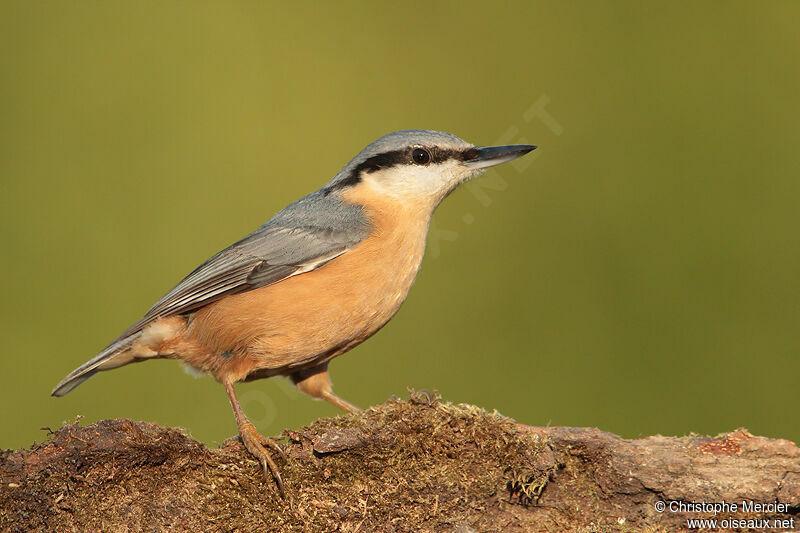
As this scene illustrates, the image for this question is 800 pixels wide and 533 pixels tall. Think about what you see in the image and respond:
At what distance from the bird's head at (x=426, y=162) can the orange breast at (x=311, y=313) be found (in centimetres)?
29

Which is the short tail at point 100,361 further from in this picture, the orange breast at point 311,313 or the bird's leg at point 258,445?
the bird's leg at point 258,445

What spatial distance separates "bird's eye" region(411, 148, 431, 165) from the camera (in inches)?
151

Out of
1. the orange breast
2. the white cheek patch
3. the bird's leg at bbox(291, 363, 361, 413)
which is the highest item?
the white cheek patch

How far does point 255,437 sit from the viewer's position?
9.35 feet

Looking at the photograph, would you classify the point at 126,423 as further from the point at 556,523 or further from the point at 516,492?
the point at 556,523

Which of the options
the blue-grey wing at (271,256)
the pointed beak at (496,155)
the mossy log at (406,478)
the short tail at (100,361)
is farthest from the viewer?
the pointed beak at (496,155)

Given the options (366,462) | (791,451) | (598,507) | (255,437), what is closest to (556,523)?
(598,507)

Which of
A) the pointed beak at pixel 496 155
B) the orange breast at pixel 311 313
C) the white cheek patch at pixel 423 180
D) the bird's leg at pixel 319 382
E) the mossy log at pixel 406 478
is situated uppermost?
the pointed beak at pixel 496 155

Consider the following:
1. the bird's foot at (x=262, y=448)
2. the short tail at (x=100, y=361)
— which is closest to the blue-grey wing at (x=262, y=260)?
the short tail at (x=100, y=361)

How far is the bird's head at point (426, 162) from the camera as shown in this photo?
149 inches

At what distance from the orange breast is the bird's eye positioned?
0.43 m

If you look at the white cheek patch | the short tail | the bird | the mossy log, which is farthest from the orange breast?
the mossy log

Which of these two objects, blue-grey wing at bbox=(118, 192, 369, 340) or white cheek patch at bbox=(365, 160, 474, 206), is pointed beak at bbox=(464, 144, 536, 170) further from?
blue-grey wing at bbox=(118, 192, 369, 340)

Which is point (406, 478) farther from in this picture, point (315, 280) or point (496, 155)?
point (496, 155)
